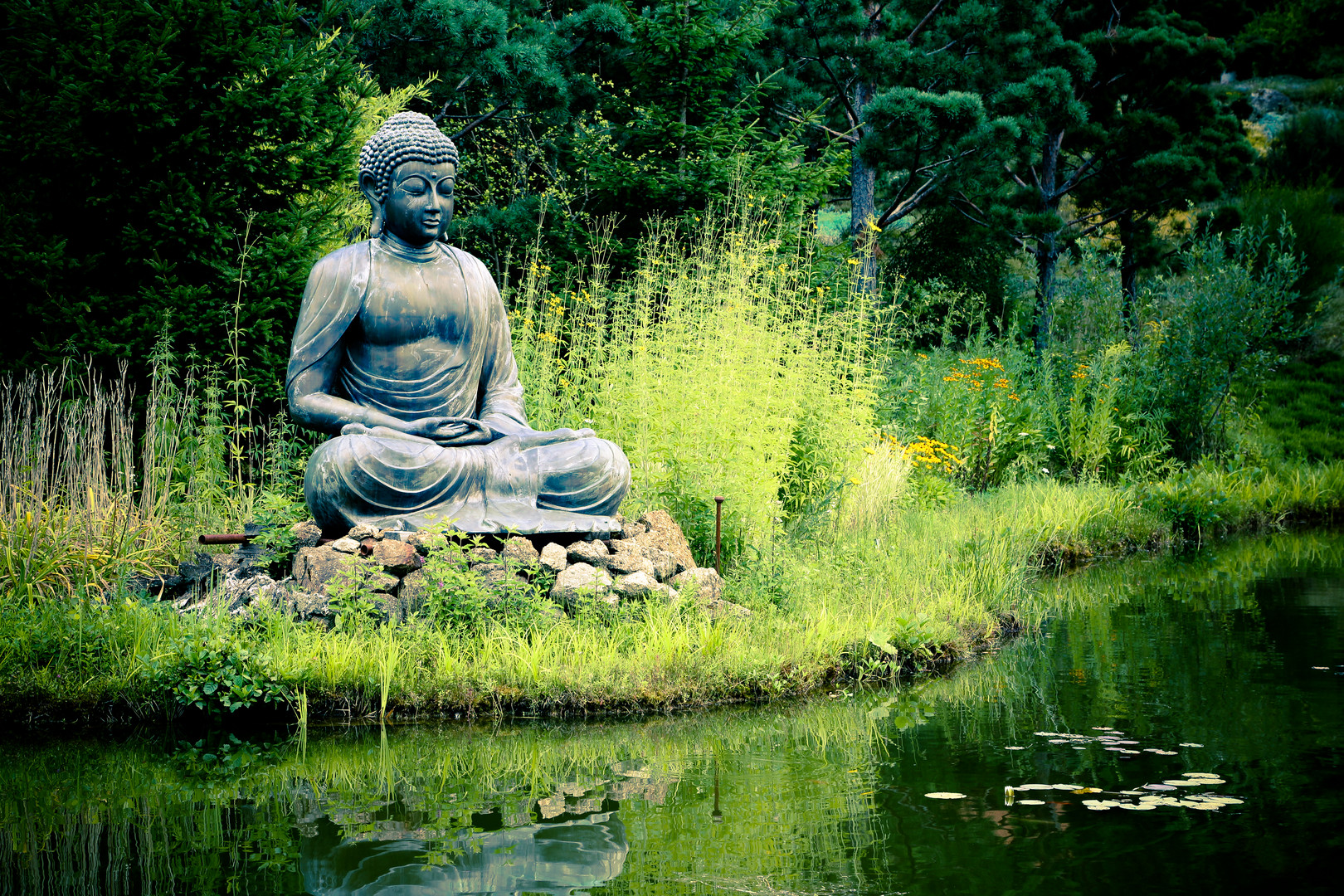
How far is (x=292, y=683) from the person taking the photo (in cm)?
514

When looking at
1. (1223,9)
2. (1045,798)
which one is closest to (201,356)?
(1045,798)

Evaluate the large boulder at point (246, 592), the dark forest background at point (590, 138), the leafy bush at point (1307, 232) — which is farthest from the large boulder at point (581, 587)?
the leafy bush at point (1307, 232)

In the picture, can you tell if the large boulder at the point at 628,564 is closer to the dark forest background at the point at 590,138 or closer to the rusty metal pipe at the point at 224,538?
the rusty metal pipe at the point at 224,538

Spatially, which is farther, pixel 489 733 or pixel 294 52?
pixel 294 52

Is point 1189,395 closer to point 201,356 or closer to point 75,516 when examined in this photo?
point 201,356

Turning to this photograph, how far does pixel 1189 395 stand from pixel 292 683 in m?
10.2

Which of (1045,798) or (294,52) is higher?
(294,52)

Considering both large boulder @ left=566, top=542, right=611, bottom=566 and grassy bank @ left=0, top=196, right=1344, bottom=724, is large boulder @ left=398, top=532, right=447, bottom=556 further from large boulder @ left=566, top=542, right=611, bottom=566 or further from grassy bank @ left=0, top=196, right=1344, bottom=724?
large boulder @ left=566, top=542, right=611, bottom=566

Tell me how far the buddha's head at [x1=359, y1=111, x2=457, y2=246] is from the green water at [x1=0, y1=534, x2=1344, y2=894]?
2.71 m

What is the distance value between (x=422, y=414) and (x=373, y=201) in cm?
117

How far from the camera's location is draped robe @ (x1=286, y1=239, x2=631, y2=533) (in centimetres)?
602

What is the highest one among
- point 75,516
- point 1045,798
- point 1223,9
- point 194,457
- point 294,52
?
point 1223,9

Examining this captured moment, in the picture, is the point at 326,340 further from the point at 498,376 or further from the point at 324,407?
the point at 498,376

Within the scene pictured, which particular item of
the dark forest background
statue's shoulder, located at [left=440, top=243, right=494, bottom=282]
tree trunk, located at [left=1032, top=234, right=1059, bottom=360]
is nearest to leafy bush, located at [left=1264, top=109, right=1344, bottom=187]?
the dark forest background
